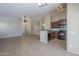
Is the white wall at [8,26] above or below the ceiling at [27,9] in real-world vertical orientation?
below

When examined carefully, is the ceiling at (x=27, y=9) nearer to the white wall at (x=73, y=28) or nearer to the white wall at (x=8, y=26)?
the white wall at (x=8, y=26)

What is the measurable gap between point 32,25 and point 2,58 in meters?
1.92

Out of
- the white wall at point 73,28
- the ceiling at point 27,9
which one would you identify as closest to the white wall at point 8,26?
the ceiling at point 27,9

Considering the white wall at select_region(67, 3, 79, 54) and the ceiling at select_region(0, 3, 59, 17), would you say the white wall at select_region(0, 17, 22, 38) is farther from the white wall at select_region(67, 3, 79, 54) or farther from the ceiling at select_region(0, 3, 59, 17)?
the white wall at select_region(67, 3, 79, 54)

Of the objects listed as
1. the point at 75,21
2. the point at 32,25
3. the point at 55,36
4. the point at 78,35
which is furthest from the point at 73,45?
the point at 55,36

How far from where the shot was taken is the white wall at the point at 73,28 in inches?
136

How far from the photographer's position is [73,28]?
358 cm

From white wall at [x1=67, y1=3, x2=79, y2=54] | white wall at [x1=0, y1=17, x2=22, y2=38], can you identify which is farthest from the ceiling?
white wall at [x1=67, y1=3, x2=79, y2=54]

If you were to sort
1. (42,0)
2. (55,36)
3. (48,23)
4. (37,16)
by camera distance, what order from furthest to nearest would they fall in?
(55,36) → (48,23) → (37,16) → (42,0)

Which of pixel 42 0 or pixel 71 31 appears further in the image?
pixel 71 31

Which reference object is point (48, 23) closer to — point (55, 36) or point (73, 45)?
point (73, 45)

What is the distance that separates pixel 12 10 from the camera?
360 centimetres

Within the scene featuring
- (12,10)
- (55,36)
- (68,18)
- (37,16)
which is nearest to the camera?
(37,16)

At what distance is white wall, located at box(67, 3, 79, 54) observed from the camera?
3.45 meters
